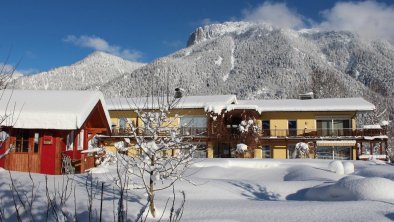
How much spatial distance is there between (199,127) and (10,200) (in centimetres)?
2360

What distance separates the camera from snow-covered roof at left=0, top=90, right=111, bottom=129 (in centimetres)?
1554

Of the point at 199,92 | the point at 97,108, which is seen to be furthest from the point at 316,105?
the point at 199,92

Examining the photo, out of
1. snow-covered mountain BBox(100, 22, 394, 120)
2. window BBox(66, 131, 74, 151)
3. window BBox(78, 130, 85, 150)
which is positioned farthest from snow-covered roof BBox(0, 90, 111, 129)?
snow-covered mountain BBox(100, 22, 394, 120)

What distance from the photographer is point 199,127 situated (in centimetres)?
3222

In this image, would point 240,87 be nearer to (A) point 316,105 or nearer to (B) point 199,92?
(B) point 199,92

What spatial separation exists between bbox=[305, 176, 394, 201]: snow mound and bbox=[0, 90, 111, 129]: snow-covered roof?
30.8 feet

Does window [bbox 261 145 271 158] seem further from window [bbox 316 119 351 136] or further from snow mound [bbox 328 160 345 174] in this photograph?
snow mound [bbox 328 160 345 174]

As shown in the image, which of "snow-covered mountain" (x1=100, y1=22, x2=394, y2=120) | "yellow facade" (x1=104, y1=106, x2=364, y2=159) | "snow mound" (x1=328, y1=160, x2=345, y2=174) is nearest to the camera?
"snow mound" (x1=328, y1=160, x2=345, y2=174)

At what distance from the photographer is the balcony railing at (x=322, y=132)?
30422 mm

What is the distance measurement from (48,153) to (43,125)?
1.41m

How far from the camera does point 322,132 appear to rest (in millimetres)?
31766

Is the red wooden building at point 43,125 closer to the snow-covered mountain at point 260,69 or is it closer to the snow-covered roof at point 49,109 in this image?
the snow-covered roof at point 49,109

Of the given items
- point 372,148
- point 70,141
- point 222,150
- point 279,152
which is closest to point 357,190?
point 70,141

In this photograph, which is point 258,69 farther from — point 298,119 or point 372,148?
point 298,119
